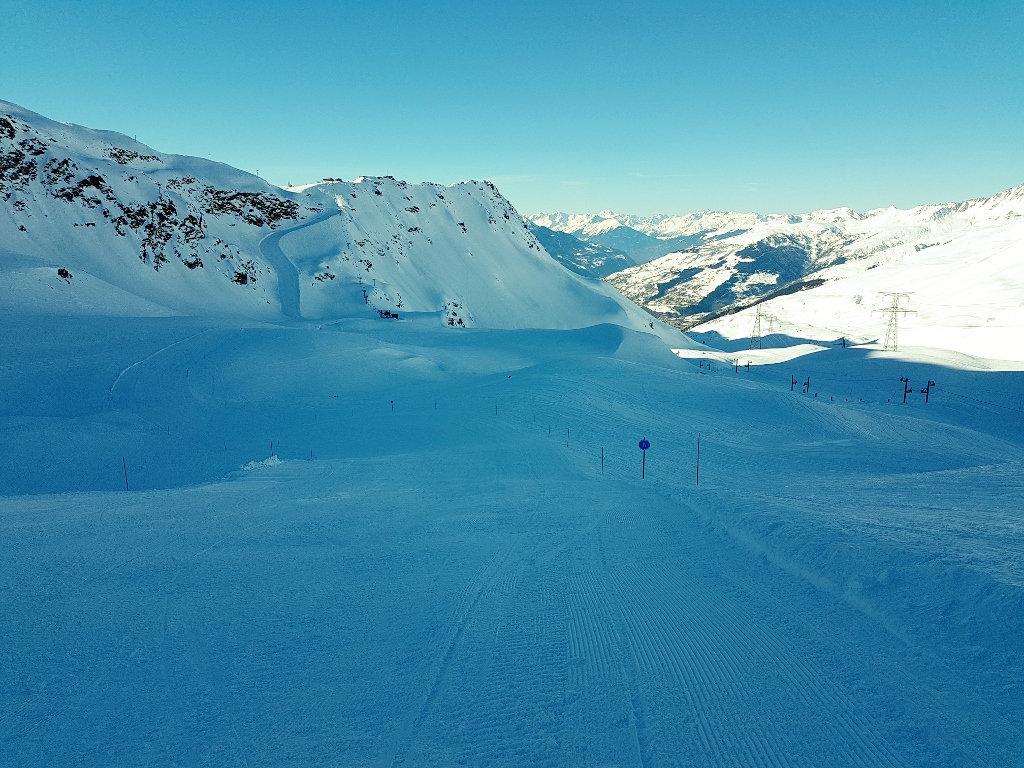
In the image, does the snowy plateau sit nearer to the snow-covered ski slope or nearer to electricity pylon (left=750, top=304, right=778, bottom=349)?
the snow-covered ski slope

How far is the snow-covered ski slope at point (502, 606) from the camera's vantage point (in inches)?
236

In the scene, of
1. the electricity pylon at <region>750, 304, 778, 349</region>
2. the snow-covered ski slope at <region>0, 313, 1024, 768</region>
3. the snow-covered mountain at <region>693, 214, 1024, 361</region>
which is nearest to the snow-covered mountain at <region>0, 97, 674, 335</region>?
the electricity pylon at <region>750, 304, 778, 349</region>

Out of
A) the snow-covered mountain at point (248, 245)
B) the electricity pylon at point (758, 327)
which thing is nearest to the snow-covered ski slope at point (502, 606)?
the snow-covered mountain at point (248, 245)

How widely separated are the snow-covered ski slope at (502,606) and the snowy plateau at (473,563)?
54 millimetres

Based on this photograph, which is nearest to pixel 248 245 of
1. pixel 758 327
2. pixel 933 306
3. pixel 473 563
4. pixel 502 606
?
pixel 473 563

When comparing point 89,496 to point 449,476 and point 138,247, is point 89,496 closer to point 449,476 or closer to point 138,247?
point 449,476

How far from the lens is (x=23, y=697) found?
652 centimetres

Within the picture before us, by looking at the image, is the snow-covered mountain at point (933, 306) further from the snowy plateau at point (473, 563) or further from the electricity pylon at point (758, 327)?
the snowy plateau at point (473, 563)

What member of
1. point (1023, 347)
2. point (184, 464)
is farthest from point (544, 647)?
point (1023, 347)

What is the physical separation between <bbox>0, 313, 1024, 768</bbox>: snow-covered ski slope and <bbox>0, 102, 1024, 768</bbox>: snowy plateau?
5 cm

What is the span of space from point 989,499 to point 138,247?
76.4 metres

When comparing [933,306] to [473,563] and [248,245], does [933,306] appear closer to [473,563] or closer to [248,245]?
[248,245]

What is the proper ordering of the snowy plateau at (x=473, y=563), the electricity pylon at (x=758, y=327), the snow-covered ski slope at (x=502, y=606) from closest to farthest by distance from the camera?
the snow-covered ski slope at (x=502, y=606), the snowy plateau at (x=473, y=563), the electricity pylon at (x=758, y=327)

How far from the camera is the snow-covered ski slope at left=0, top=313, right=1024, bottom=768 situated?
6.00 meters
